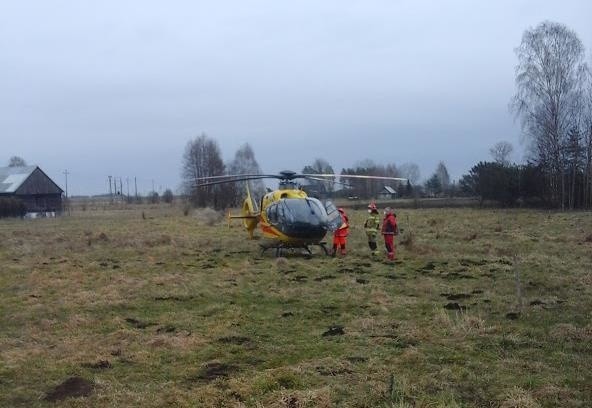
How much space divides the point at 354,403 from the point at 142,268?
10.2m

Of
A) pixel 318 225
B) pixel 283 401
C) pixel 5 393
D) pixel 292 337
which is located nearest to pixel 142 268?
pixel 318 225

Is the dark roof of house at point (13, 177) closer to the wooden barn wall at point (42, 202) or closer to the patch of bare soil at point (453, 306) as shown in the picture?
the wooden barn wall at point (42, 202)

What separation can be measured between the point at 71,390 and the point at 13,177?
182 ft

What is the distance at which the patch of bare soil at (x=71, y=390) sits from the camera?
18.5ft

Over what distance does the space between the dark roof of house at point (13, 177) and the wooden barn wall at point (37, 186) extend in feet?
1.15

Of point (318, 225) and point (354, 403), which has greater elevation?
point (318, 225)

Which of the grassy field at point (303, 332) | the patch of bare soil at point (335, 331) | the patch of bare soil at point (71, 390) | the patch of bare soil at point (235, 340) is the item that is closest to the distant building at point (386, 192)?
the grassy field at point (303, 332)

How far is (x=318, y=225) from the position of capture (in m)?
15.4

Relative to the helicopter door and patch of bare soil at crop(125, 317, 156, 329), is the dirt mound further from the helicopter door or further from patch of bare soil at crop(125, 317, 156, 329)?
patch of bare soil at crop(125, 317, 156, 329)

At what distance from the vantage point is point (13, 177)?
2175 inches

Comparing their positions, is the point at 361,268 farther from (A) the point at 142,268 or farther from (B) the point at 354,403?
(B) the point at 354,403

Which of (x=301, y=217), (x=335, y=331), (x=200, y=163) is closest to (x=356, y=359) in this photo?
(x=335, y=331)

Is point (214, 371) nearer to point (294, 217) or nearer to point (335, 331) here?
point (335, 331)

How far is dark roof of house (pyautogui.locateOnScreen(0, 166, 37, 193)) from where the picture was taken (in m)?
53.2
